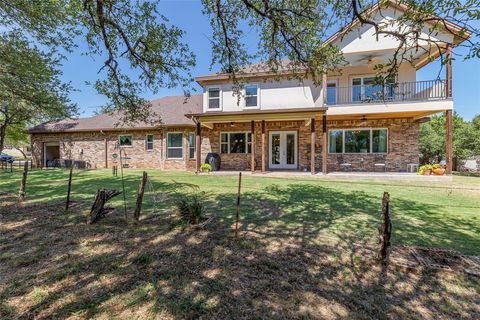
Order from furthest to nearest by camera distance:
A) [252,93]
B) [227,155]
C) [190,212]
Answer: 1. [227,155]
2. [252,93]
3. [190,212]

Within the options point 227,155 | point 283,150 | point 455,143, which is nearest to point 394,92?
point 283,150

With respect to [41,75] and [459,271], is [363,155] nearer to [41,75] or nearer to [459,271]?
[459,271]

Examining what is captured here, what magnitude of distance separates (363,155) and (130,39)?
12775mm

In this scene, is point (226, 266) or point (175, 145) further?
point (175, 145)

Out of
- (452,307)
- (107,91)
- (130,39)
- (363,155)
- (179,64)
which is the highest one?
(130,39)

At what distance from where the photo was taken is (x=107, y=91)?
696 centimetres

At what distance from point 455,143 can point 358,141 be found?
924 centimetres

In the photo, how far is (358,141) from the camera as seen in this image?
13.9 metres

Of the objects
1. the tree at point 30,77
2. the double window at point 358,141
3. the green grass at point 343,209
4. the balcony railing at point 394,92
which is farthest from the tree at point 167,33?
the double window at point 358,141

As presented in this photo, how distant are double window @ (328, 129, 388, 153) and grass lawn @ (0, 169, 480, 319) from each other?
8.46m

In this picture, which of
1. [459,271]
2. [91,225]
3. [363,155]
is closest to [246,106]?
[363,155]

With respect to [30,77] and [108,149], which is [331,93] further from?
[108,149]

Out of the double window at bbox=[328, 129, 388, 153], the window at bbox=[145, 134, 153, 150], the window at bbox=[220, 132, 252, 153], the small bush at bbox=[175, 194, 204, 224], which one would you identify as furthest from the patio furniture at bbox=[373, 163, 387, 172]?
the window at bbox=[145, 134, 153, 150]

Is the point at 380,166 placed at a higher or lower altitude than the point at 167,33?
lower
